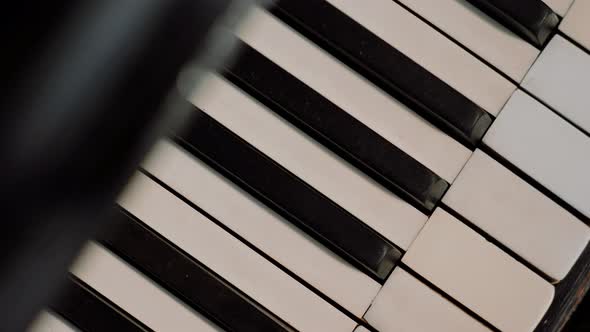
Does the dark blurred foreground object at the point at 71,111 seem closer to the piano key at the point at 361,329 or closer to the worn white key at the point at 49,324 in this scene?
the worn white key at the point at 49,324

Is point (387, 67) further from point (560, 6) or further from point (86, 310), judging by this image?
point (86, 310)

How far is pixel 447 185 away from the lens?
0.84m

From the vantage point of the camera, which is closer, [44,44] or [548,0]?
[44,44]

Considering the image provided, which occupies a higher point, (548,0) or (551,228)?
(548,0)

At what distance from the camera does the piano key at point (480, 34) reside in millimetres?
861

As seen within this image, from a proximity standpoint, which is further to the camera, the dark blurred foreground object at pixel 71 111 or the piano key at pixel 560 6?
the piano key at pixel 560 6

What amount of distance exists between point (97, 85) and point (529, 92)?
0.57 m

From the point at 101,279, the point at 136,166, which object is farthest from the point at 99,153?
the point at 101,279

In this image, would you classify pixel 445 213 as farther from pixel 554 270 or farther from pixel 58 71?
pixel 58 71

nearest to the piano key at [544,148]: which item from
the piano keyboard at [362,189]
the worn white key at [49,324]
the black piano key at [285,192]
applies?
the piano keyboard at [362,189]

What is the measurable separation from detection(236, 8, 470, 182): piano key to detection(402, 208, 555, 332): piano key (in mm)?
81

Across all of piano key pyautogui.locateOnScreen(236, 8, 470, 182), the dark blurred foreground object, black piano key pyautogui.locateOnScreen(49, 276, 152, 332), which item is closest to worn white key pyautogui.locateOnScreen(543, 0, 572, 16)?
piano key pyautogui.locateOnScreen(236, 8, 470, 182)

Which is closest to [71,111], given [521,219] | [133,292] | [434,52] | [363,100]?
[133,292]

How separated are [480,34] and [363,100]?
19 cm
